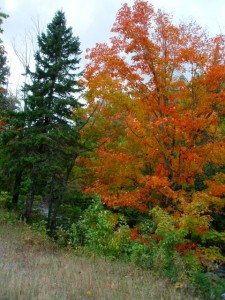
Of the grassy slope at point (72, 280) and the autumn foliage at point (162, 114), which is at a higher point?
the autumn foliage at point (162, 114)

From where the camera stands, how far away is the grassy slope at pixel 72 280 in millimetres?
5383

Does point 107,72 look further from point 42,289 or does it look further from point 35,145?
point 42,289

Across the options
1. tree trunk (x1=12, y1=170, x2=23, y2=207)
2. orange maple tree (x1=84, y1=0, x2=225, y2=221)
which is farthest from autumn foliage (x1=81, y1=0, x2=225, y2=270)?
tree trunk (x1=12, y1=170, x2=23, y2=207)

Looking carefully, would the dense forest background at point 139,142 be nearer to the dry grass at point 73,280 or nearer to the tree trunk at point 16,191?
the dry grass at point 73,280

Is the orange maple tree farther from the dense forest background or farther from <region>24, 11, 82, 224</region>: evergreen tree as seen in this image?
<region>24, 11, 82, 224</region>: evergreen tree

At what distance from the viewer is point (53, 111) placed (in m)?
→ 14.7

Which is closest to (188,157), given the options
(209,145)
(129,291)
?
(209,145)

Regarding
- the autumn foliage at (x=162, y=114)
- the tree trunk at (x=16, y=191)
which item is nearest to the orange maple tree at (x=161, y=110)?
the autumn foliage at (x=162, y=114)

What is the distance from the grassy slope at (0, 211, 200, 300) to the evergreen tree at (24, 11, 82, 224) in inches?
239

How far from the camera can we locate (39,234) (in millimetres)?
11461

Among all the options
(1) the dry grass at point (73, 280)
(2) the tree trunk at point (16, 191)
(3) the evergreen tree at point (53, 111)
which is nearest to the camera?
(1) the dry grass at point (73, 280)

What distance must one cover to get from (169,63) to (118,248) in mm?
6690

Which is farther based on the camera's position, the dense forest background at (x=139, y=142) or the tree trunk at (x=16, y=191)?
the tree trunk at (x=16, y=191)

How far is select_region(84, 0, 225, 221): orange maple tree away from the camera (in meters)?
10.6
